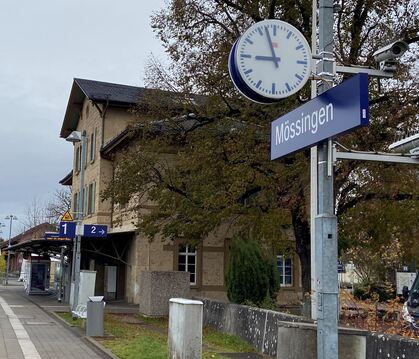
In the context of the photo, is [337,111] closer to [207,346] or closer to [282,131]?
[282,131]

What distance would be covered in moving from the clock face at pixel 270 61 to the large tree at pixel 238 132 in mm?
8861

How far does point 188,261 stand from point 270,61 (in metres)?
23.2

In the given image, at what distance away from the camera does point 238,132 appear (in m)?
16.5

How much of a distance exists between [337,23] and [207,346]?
888 cm

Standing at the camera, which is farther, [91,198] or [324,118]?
[91,198]

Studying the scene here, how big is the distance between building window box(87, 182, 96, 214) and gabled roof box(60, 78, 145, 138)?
4848 mm

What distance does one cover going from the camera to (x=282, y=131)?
5.12m

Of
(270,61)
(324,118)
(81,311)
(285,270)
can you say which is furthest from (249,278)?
(324,118)

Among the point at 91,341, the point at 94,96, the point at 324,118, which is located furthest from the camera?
the point at 94,96

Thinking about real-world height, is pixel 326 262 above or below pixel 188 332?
above

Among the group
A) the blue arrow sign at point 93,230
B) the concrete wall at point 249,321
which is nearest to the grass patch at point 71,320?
the blue arrow sign at point 93,230

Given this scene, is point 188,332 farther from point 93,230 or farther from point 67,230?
point 93,230

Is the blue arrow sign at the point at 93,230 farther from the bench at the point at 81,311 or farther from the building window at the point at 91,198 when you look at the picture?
the building window at the point at 91,198

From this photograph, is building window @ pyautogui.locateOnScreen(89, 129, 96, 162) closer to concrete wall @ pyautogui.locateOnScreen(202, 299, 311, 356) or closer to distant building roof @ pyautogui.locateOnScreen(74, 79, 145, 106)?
distant building roof @ pyautogui.locateOnScreen(74, 79, 145, 106)
